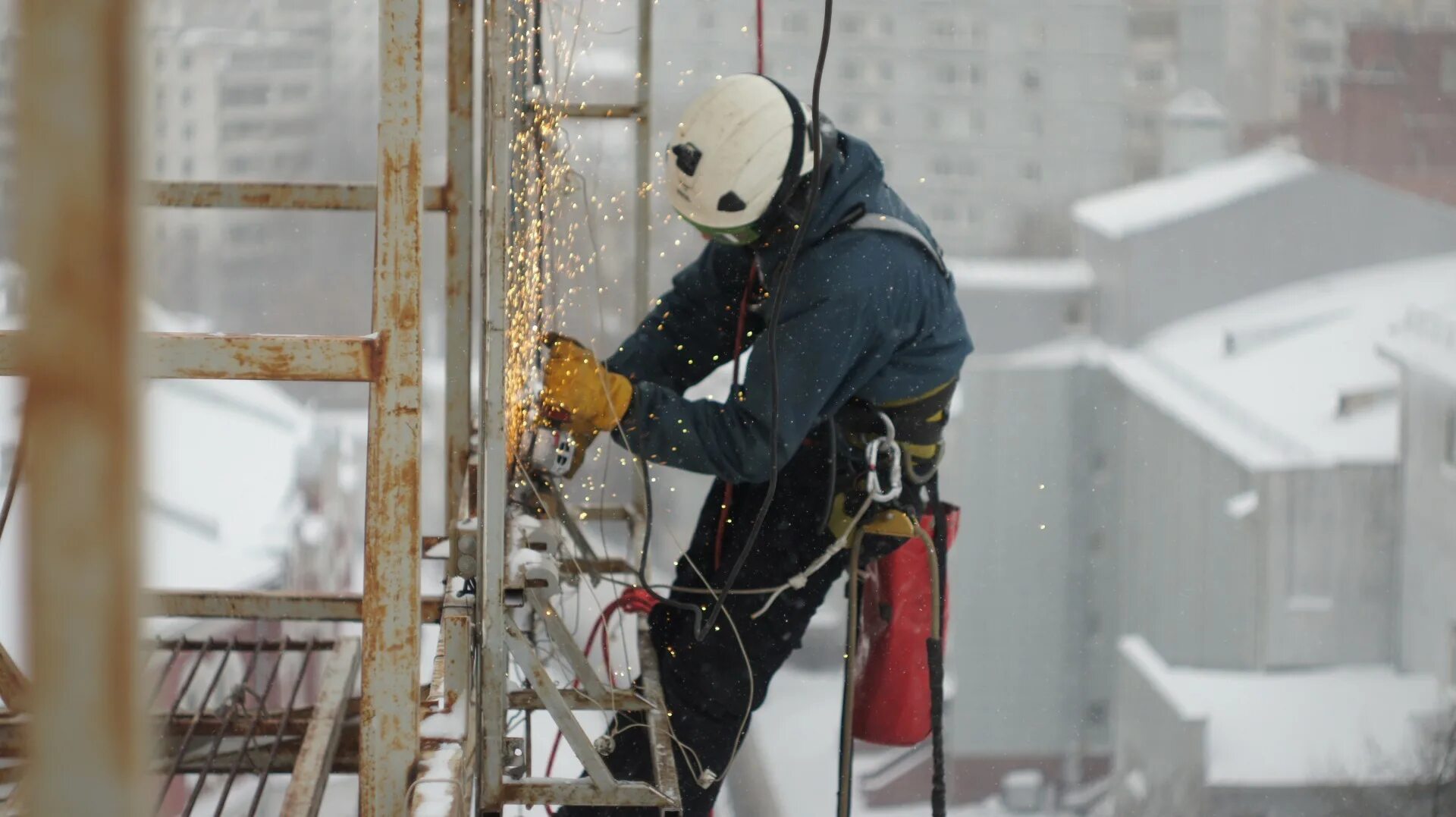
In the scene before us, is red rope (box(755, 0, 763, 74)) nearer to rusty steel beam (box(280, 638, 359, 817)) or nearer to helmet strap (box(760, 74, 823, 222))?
helmet strap (box(760, 74, 823, 222))

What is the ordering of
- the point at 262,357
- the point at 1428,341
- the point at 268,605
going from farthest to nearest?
the point at 1428,341 → the point at 268,605 → the point at 262,357

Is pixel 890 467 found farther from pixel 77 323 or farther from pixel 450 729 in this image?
pixel 77 323

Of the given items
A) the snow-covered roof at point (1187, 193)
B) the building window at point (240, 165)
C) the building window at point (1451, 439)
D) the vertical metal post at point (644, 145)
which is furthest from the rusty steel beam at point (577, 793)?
the building window at point (240, 165)

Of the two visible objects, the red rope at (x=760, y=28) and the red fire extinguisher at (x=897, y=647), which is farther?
the red fire extinguisher at (x=897, y=647)

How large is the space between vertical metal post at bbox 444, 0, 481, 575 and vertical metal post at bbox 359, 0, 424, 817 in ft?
3.04

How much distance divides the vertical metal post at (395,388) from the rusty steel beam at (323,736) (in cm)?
53

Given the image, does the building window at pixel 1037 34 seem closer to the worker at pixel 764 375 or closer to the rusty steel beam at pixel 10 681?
the worker at pixel 764 375

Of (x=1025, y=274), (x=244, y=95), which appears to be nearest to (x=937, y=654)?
(x=1025, y=274)

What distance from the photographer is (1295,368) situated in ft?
83.7

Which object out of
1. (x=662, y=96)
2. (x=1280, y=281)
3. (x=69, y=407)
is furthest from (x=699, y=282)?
(x=662, y=96)

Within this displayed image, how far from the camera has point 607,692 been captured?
203 cm

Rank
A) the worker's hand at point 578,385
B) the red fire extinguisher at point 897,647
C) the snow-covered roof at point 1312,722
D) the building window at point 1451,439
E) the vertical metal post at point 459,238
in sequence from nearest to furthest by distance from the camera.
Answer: the worker's hand at point 578,385
the red fire extinguisher at point 897,647
the vertical metal post at point 459,238
the building window at point 1451,439
the snow-covered roof at point 1312,722

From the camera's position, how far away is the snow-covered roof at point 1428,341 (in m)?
22.2

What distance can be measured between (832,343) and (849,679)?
1.90 ft
